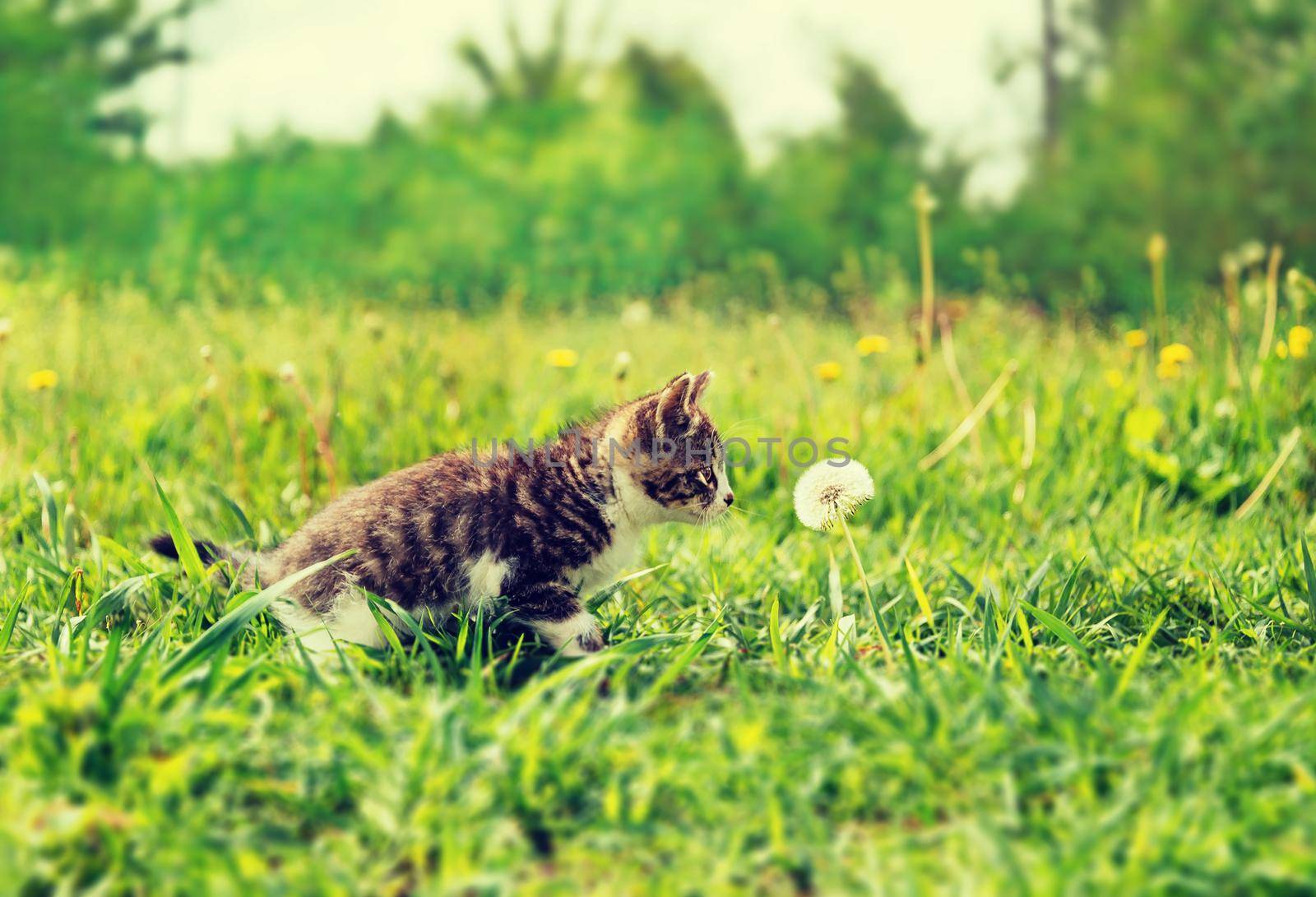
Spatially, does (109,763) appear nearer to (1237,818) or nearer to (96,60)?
(1237,818)

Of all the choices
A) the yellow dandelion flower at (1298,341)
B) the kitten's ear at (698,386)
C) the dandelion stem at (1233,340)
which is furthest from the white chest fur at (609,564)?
the dandelion stem at (1233,340)

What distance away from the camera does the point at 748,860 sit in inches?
80.5

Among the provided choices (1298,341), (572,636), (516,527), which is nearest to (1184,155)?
(1298,341)

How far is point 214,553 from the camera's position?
132 inches

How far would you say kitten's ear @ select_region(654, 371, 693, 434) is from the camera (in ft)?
10.3

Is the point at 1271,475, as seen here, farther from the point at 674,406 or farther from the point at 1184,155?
the point at 1184,155

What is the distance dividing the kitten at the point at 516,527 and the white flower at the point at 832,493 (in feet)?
1.36

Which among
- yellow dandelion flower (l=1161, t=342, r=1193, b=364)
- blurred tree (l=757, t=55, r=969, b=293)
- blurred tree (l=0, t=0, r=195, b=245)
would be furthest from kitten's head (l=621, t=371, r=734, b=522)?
blurred tree (l=0, t=0, r=195, b=245)

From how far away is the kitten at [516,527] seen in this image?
3.00m

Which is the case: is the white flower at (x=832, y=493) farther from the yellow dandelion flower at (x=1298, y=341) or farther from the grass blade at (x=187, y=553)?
the yellow dandelion flower at (x=1298, y=341)

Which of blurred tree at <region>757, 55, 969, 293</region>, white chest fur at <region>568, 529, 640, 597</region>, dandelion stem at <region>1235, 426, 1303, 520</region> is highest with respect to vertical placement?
blurred tree at <region>757, 55, 969, 293</region>

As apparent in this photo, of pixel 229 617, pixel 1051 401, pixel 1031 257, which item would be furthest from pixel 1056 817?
pixel 1031 257

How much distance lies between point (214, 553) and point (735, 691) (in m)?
1.76

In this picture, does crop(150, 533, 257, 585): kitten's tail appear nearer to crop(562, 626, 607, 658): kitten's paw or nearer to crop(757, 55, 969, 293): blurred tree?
crop(562, 626, 607, 658): kitten's paw
